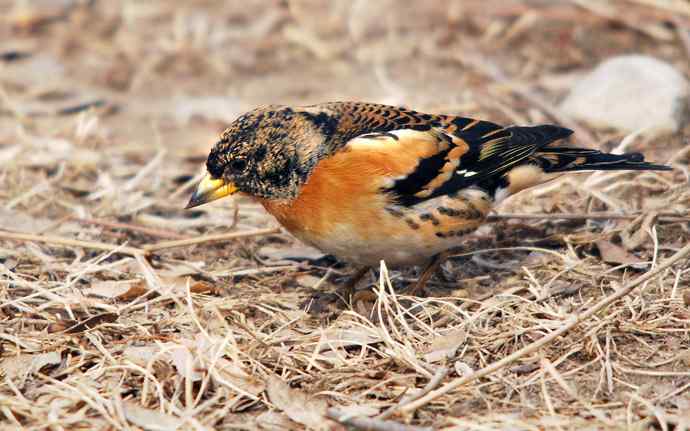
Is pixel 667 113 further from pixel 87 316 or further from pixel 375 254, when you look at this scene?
pixel 87 316

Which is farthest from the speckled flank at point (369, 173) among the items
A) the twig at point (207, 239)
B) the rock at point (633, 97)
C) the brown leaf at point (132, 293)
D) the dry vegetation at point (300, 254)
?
the rock at point (633, 97)

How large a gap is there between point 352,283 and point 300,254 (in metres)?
0.42

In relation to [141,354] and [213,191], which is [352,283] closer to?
[213,191]

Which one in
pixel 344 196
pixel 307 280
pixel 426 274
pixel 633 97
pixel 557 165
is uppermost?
pixel 344 196

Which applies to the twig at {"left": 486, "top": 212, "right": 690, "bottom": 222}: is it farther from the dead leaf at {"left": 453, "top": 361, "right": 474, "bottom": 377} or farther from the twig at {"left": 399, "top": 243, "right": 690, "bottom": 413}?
the dead leaf at {"left": 453, "top": 361, "right": 474, "bottom": 377}

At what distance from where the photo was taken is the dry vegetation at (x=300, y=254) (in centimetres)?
323

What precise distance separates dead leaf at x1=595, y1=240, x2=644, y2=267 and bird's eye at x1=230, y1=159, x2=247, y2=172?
5.49 feet

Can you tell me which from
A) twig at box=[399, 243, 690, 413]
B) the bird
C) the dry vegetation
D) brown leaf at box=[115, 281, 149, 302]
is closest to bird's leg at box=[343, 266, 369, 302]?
the dry vegetation

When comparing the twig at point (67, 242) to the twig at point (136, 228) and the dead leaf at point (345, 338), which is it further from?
the dead leaf at point (345, 338)

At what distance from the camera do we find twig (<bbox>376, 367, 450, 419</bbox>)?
118 inches

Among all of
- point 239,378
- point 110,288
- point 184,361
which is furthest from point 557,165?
point 110,288

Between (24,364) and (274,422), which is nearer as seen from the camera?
(274,422)

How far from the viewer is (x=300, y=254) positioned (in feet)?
15.0

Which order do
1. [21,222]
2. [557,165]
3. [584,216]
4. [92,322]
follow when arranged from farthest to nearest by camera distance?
[21,222]
[584,216]
[557,165]
[92,322]
